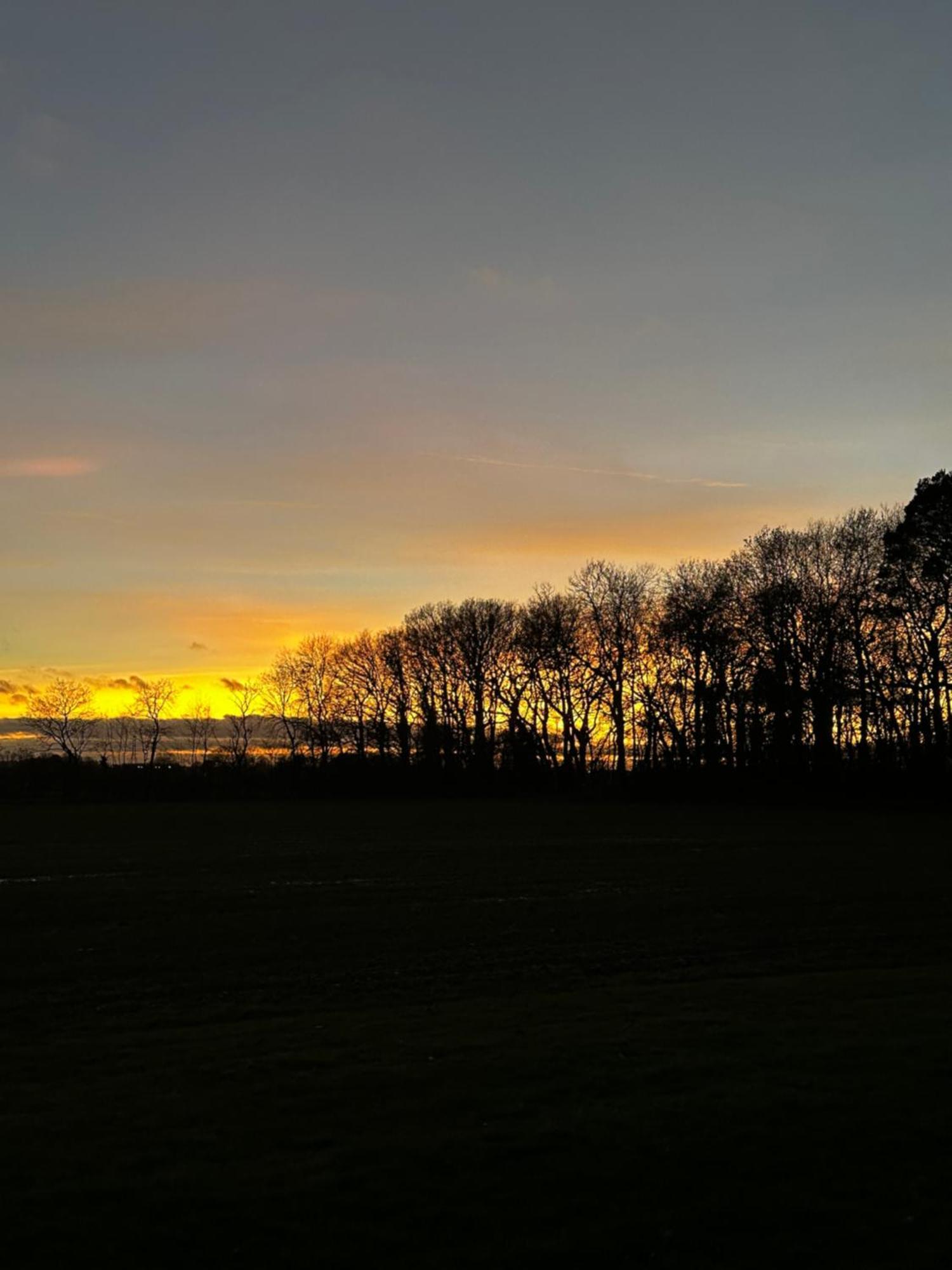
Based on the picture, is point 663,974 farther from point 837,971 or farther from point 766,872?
point 766,872

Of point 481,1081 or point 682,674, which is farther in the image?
point 682,674

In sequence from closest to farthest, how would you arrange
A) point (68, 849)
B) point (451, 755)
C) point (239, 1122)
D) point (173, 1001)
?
point (239, 1122), point (173, 1001), point (68, 849), point (451, 755)

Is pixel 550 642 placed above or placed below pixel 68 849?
above

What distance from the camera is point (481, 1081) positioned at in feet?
37.5

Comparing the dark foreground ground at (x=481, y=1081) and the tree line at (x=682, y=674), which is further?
the tree line at (x=682, y=674)

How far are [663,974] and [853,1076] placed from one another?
27.0ft

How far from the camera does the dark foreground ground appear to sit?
7539 mm

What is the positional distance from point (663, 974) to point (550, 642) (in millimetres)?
91534

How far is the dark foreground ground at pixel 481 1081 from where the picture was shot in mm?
7539

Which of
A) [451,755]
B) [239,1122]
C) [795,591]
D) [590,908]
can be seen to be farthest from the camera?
[451,755]

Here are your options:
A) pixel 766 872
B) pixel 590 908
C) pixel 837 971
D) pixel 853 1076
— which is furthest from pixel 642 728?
pixel 853 1076

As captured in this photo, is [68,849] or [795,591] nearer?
[68,849]

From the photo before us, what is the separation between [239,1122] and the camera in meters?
10.2

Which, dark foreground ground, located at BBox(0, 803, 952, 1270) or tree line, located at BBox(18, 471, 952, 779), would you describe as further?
tree line, located at BBox(18, 471, 952, 779)
